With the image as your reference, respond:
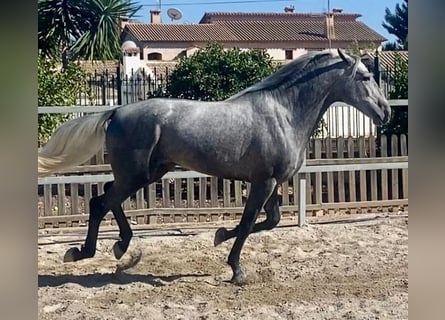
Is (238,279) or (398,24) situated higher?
(398,24)

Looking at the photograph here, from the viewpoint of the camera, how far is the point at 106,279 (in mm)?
4207

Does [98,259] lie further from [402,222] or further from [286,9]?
[402,222]

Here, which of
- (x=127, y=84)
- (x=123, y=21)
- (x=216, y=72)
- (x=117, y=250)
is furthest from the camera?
(x=216, y=72)

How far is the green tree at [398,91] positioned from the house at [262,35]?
0.23m

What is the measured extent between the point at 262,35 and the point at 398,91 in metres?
1.07

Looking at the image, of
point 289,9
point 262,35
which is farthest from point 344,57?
point 262,35

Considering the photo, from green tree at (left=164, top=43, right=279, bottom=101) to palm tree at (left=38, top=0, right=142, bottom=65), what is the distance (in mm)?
484

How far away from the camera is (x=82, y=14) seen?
3828 millimetres

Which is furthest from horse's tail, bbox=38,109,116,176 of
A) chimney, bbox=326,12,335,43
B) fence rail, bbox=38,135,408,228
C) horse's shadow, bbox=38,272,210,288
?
chimney, bbox=326,12,335,43

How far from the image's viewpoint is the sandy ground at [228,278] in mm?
3812

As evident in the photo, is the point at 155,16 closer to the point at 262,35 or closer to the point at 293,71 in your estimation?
the point at 262,35
